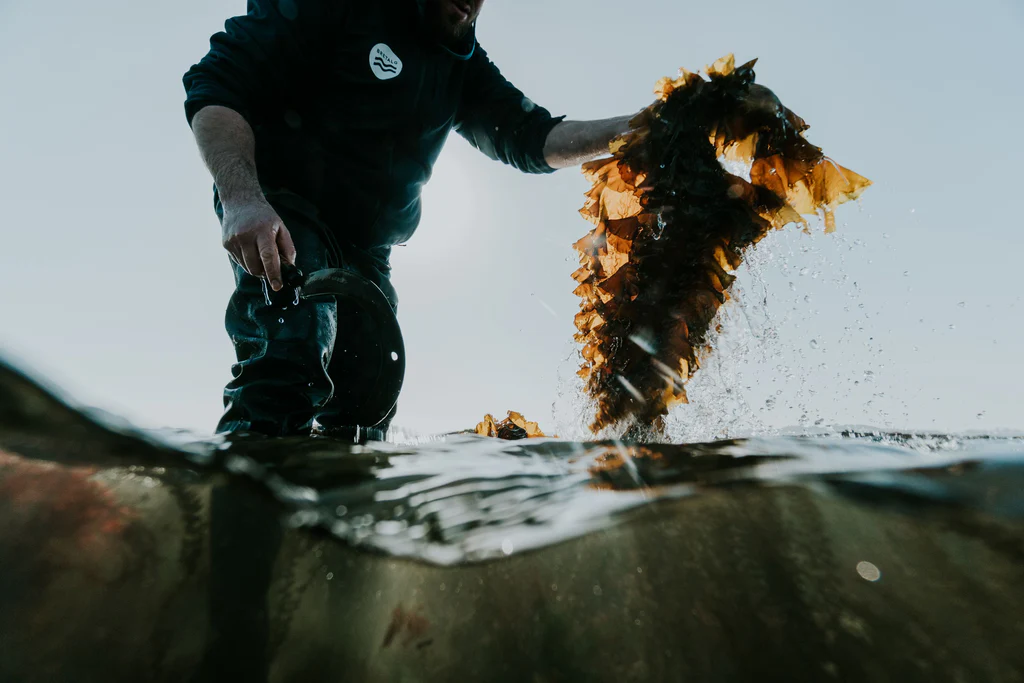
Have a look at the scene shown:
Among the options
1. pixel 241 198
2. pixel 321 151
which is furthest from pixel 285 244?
pixel 321 151

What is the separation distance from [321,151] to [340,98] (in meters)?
0.30

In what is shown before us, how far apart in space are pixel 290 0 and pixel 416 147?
0.93m

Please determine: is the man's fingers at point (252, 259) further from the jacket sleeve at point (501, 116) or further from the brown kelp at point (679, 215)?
the jacket sleeve at point (501, 116)

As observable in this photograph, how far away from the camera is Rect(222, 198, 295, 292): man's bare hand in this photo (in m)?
2.13

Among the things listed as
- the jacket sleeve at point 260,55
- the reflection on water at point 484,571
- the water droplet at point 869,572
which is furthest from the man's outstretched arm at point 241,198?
the water droplet at point 869,572

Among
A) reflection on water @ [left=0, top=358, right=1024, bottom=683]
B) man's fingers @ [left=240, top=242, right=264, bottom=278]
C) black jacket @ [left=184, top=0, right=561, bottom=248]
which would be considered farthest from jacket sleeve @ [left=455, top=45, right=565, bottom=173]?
reflection on water @ [left=0, top=358, right=1024, bottom=683]

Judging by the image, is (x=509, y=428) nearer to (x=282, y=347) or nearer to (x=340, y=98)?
(x=282, y=347)

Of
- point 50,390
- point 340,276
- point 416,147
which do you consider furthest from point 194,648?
point 416,147

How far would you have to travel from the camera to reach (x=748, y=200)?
2.80 meters

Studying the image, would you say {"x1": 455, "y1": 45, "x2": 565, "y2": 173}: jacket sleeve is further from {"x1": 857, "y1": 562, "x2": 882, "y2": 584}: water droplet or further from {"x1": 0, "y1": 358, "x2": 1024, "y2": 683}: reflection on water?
{"x1": 857, "y1": 562, "x2": 882, "y2": 584}: water droplet

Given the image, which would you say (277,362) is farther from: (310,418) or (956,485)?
(956,485)

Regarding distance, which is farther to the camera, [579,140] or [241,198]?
[579,140]

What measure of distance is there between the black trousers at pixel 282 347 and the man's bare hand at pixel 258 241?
140mm

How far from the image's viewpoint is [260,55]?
2746 mm
